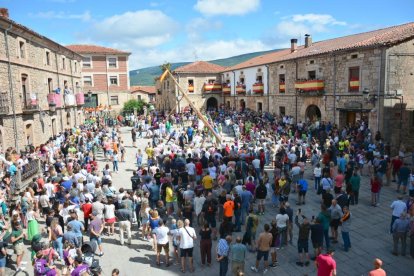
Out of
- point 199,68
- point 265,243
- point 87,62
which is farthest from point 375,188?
point 87,62

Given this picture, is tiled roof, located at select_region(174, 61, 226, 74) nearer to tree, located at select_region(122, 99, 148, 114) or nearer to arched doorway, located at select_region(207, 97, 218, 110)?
Answer: arched doorway, located at select_region(207, 97, 218, 110)

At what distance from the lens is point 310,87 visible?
23.6 meters

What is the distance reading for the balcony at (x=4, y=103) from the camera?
53.3ft

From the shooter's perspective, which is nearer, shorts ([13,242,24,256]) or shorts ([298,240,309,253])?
shorts ([298,240,309,253])

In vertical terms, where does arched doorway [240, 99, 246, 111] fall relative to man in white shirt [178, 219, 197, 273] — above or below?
above

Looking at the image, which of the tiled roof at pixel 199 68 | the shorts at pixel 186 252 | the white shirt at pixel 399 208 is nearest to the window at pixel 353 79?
the white shirt at pixel 399 208

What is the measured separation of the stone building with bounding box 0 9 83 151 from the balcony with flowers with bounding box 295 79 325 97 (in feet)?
59.8

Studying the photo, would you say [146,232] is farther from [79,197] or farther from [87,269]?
[87,269]

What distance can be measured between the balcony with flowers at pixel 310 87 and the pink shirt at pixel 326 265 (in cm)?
1832

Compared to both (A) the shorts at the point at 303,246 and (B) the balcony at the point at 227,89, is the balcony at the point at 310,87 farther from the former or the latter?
(A) the shorts at the point at 303,246

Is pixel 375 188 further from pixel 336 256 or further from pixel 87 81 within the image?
pixel 87 81

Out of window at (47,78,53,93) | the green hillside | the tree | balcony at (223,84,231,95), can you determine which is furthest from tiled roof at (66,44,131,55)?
the green hillside

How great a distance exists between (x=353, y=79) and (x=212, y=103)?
23608 mm

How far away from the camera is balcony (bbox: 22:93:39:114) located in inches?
749
